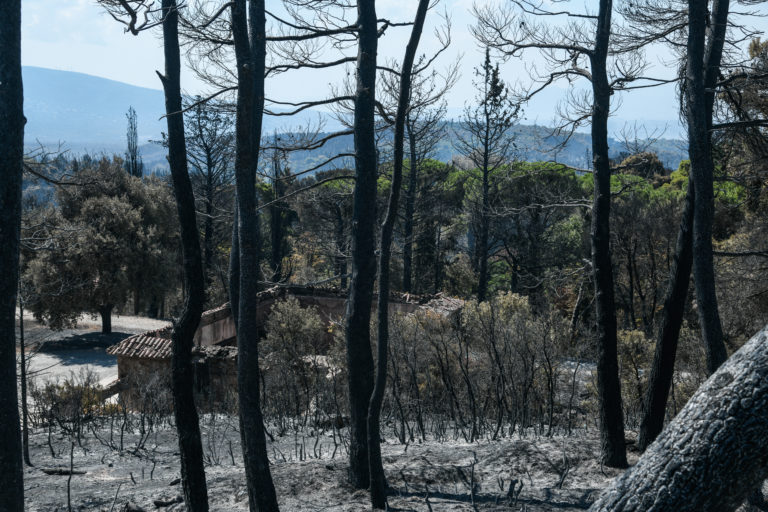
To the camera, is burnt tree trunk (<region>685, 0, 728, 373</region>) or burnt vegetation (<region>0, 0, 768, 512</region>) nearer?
burnt vegetation (<region>0, 0, 768, 512</region>)

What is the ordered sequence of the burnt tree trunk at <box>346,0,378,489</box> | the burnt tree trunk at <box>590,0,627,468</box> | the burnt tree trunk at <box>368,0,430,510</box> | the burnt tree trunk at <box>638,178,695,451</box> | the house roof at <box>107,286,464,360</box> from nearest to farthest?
the burnt tree trunk at <box>368,0,430,510</box> < the burnt tree trunk at <box>346,0,378,489</box> < the burnt tree trunk at <box>638,178,695,451</box> < the burnt tree trunk at <box>590,0,627,468</box> < the house roof at <box>107,286,464,360</box>

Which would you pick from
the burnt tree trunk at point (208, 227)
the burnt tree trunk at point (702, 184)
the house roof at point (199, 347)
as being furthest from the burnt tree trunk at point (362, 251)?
the burnt tree trunk at point (208, 227)

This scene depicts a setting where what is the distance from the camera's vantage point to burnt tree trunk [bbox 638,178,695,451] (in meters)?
7.61

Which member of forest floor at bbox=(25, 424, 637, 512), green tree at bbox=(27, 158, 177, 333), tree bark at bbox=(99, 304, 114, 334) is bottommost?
forest floor at bbox=(25, 424, 637, 512)

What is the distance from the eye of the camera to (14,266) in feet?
15.3

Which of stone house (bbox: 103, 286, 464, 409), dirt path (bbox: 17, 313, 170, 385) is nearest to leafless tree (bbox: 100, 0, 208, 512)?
stone house (bbox: 103, 286, 464, 409)

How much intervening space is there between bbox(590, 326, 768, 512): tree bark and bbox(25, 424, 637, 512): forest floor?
3029 mm

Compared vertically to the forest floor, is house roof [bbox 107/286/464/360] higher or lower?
higher

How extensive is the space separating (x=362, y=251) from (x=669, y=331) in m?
4.12

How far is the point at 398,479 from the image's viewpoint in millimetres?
7297

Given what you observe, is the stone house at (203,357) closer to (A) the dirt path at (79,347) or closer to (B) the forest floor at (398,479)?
(B) the forest floor at (398,479)

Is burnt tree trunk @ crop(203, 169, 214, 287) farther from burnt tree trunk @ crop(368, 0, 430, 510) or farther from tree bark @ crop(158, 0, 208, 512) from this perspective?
burnt tree trunk @ crop(368, 0, 430, 510)

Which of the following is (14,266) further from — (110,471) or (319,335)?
(319,335)

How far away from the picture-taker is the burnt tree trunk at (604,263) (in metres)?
7.72
